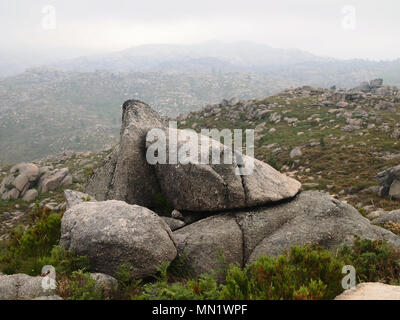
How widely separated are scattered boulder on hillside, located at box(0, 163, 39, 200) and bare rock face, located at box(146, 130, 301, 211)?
45135mm

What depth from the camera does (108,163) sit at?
15008 millimetres

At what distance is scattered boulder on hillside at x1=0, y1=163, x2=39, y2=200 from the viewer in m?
47.0

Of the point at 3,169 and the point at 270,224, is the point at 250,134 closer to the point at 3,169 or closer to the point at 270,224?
the point at 270,224

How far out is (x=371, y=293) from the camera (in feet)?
22.2

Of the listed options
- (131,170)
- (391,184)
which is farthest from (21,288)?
(391,184)

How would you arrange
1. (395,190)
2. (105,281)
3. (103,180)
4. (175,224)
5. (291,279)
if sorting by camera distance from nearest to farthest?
(291,279) < (105,281) < (175,224) < (103,180) < (395,190)

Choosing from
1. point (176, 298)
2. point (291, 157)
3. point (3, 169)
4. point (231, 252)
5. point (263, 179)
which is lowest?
point (3, 169)

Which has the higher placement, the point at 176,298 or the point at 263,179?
the point at 263,179

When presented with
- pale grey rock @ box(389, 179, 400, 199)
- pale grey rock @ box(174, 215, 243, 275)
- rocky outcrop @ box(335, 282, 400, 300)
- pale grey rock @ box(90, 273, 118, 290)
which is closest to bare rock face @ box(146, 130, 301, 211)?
pale grey rock @ box(174, 215, 243, 275)

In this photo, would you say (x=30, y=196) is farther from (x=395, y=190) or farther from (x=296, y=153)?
(x=395, y=190)

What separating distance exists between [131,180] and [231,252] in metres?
5.86

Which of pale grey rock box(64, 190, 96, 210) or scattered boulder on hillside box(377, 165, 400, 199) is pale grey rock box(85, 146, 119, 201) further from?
scattered boulder on hillside box(377, 165, 400, 199)

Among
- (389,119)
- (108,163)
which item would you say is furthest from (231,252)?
(389,119)

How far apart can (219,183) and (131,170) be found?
451 centimetres
